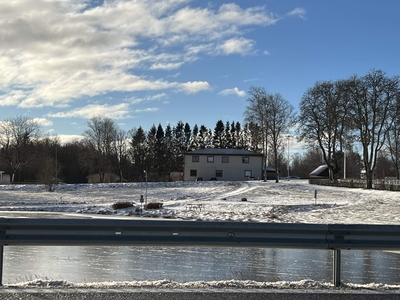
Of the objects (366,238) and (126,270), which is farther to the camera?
(126,270)

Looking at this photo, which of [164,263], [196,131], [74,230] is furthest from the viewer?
[196,131]

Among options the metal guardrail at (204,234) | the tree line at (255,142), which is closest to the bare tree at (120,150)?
the tree line at (255,142)

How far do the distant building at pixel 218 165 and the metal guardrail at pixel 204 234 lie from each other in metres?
77.2

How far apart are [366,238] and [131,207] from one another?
2951 cm

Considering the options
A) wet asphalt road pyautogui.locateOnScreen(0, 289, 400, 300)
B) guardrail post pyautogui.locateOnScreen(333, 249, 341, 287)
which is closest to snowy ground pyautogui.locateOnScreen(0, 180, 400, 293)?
guardrail post pyautogui.locateOnScreen(333, 249, 341, 287)

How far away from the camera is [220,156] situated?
84.1m

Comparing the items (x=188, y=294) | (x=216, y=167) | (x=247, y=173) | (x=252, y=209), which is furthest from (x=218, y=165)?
(x=188, y=294)

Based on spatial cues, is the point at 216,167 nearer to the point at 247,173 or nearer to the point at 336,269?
the point at 247,173

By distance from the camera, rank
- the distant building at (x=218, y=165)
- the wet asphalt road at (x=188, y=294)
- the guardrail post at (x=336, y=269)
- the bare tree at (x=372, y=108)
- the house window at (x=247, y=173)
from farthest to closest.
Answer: the house window at (x=247, y=173) < the distant building at (x=218, y=165) < the bare tree at (x=372, y=108) < the guardrail post at (x=336, y=269) < the wet asphalt road at (x=188, y=294)

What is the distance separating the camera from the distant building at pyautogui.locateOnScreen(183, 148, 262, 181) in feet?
276

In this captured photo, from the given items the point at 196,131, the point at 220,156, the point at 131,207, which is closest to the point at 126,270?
the point at 131,207

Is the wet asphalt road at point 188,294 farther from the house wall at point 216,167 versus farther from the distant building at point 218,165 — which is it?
the house wall at point 216,167

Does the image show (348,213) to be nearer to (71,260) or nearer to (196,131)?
(71,260)

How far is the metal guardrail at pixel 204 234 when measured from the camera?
6449mm
